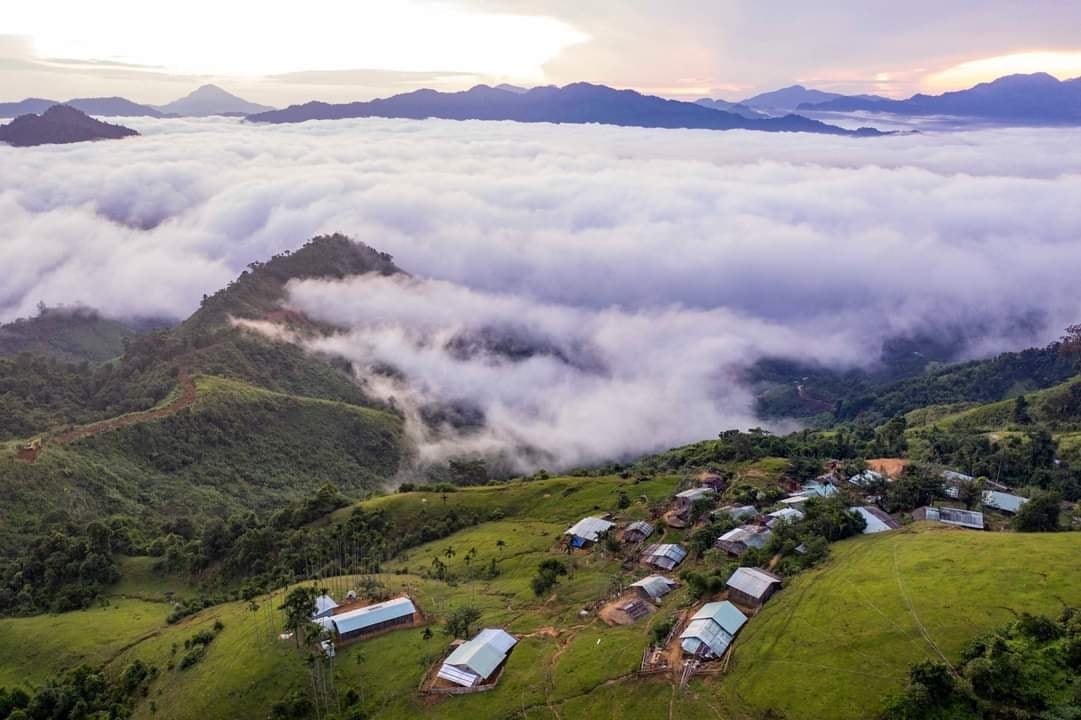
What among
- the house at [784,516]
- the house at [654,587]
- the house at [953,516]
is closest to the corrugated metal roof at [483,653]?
the house at [654,587]

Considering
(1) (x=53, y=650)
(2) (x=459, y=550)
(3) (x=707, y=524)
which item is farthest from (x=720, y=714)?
(1) (x=53, y=650)

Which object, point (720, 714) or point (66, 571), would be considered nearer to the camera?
point (720, 714)

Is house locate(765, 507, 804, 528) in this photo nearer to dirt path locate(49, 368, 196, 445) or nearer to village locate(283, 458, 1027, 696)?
village locate(283, 458, 1027, 696)

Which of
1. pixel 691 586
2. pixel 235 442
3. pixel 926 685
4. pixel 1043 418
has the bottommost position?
pixel 235 442

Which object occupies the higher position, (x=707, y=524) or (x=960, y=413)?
(x=707, y=524)

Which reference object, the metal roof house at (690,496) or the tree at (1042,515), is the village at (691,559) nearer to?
the metal roof house at (690,496)

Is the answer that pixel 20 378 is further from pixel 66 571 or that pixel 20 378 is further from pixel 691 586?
pixel 691 586
